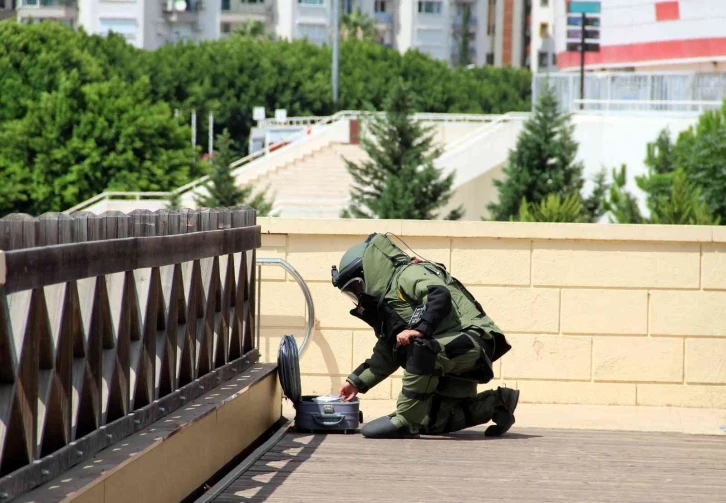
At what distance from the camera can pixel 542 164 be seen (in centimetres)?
4078

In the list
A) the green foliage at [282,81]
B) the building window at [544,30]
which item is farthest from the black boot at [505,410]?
the building window at [544,30]

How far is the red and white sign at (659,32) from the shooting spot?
5431cm

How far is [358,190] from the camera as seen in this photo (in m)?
42.5

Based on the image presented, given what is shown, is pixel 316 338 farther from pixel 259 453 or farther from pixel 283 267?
pixel 259 453

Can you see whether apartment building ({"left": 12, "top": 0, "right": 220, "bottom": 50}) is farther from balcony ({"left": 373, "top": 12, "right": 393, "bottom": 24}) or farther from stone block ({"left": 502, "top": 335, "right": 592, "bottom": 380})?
stone block ({"left": 502, "top": 335, "right": 592, "bottom": 380})

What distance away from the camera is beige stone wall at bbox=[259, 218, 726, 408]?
379 inches

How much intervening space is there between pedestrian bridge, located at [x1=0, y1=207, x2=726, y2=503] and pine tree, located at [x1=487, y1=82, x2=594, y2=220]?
30386mm

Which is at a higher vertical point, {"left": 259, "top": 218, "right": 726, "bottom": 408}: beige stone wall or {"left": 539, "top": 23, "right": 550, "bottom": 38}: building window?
{"left": 539, "top": 23, "right": 550, "bottom": 38}: building window

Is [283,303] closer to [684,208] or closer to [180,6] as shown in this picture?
[684,208]

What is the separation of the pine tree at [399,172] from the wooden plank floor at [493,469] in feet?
105

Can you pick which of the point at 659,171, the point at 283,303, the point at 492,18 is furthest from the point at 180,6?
the point at 283,303

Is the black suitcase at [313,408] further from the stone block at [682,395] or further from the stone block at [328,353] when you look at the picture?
the stone block at [682,395]

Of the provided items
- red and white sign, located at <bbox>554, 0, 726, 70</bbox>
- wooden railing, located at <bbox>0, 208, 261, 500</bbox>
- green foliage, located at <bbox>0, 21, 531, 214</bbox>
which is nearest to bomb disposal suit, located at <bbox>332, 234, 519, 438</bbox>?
wooden railing, located at <bbox>0, 208, 261, 500</bbox>

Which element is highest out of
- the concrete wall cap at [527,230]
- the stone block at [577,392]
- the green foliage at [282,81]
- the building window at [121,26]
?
the building window at [121,26]
